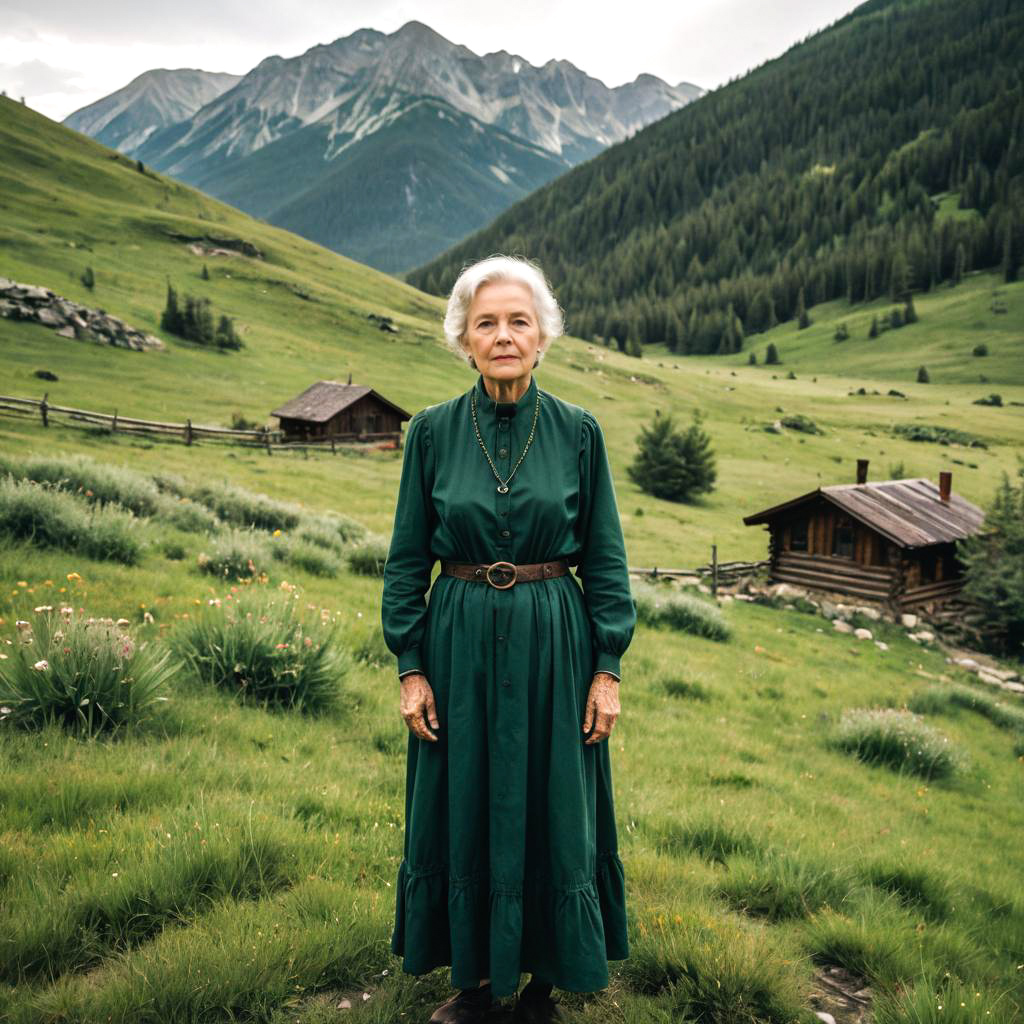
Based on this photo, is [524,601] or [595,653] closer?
[524,601]

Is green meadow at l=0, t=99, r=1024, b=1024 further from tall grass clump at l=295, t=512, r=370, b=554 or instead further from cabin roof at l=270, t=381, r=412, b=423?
cabin roof at l=270, t=381, r=412, b=423

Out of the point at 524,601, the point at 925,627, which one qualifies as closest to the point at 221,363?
the point at 925,627

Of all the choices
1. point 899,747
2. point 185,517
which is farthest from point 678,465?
A: point 899,747

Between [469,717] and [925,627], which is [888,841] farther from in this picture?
[925,627]

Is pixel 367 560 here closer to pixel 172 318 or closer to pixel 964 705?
pixel 964 705

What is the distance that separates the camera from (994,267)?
128 metres

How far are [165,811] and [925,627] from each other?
26731mm

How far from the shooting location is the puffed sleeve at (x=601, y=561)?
3.08 meters

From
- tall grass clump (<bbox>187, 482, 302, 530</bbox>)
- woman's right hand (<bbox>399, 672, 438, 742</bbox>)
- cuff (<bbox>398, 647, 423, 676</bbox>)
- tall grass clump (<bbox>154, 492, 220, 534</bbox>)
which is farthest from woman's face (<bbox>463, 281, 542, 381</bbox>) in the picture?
tall grass clump (<bbox>187, 482, 302, 530</bbox>)

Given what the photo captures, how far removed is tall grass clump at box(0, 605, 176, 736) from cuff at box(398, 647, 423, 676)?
3127 millimetres

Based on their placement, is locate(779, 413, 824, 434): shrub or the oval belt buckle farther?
locate(779, 413, 824, 434): shrub

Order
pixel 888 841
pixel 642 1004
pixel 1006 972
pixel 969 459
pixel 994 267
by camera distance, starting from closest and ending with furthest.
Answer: pixel 642 1004 → pixel 1006 972 → pixel 888 841 → pixel 969 459 → pixel 994 267

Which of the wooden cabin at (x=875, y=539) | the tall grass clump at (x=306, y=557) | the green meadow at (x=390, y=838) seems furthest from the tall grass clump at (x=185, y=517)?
the wooden cabin at (x=875, y=539)

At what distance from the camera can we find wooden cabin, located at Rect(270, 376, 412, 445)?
43688mm
